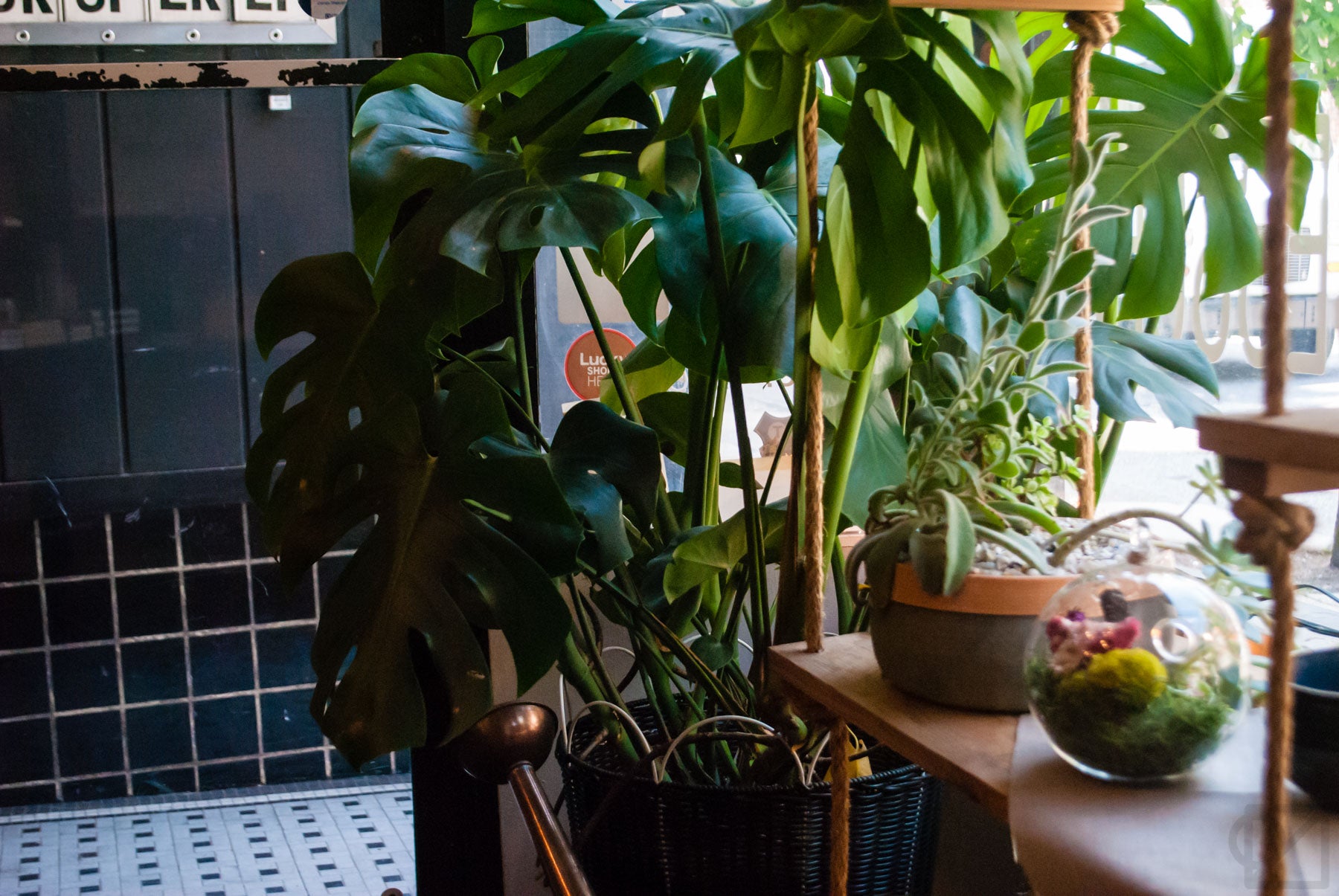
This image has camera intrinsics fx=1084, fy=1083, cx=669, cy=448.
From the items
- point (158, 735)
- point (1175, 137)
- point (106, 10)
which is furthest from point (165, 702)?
point (1175, 137)

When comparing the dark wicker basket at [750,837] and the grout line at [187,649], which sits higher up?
the dark wicker basket at [750,837]

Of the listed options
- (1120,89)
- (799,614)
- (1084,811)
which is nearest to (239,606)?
(799,614)

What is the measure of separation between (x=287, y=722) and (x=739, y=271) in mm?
2377

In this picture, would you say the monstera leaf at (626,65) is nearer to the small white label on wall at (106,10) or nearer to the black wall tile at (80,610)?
the small white label on wall at (106,10)

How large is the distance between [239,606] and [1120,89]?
2549 millimetres

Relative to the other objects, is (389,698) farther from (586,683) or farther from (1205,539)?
(1205,539)

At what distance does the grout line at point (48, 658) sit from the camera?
2.74 meters

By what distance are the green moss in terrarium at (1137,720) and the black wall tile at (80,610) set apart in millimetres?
2791

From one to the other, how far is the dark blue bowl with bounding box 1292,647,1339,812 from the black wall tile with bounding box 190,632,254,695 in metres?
2.80

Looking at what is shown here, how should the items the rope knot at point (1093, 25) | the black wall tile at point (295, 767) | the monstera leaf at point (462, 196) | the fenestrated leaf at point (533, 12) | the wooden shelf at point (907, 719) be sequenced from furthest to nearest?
1. the black wall tile at point (295, 767)
2. the fenestrated leaf at point (533, 12)
3. the monstera leaf at point (462, 196)
4. the rope knot at point (1093, 25)
5. the wooden shelf at point (907, 719)

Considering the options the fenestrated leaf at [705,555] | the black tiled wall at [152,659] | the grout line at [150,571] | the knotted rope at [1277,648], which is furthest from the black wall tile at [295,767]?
the knotted rope at [1277,648]

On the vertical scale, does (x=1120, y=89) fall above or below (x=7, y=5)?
below

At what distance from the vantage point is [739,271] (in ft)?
3.37

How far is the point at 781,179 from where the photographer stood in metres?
1.13
